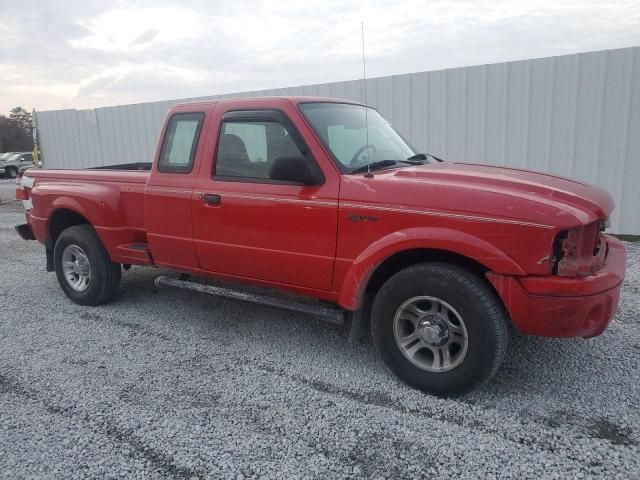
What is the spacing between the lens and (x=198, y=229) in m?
4.18

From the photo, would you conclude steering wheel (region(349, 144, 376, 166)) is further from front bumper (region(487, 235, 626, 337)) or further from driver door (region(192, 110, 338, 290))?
front bumper (region(487, 235, 626, 337))

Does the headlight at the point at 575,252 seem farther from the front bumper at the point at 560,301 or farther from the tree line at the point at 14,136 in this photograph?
the tree line at the point at 14,136

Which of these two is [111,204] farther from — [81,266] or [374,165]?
[374,165]

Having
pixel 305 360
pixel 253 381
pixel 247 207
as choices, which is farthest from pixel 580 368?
pixel 247 207

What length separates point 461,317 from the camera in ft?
10.1

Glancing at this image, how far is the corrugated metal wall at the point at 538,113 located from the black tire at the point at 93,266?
582 cm

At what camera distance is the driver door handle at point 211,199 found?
4.00 metres

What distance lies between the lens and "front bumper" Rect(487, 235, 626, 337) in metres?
2.82

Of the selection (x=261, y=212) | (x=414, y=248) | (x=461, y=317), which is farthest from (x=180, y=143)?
(x=461, y=317)

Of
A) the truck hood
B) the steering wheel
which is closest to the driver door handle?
the steering wheel

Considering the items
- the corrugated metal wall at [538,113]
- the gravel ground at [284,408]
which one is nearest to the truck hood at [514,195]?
the gravel ground at [284,408]

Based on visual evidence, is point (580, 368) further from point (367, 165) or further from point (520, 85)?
point (520, 85)

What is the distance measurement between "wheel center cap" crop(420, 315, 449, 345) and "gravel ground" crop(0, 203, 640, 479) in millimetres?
398

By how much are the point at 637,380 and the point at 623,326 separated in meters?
1.05
